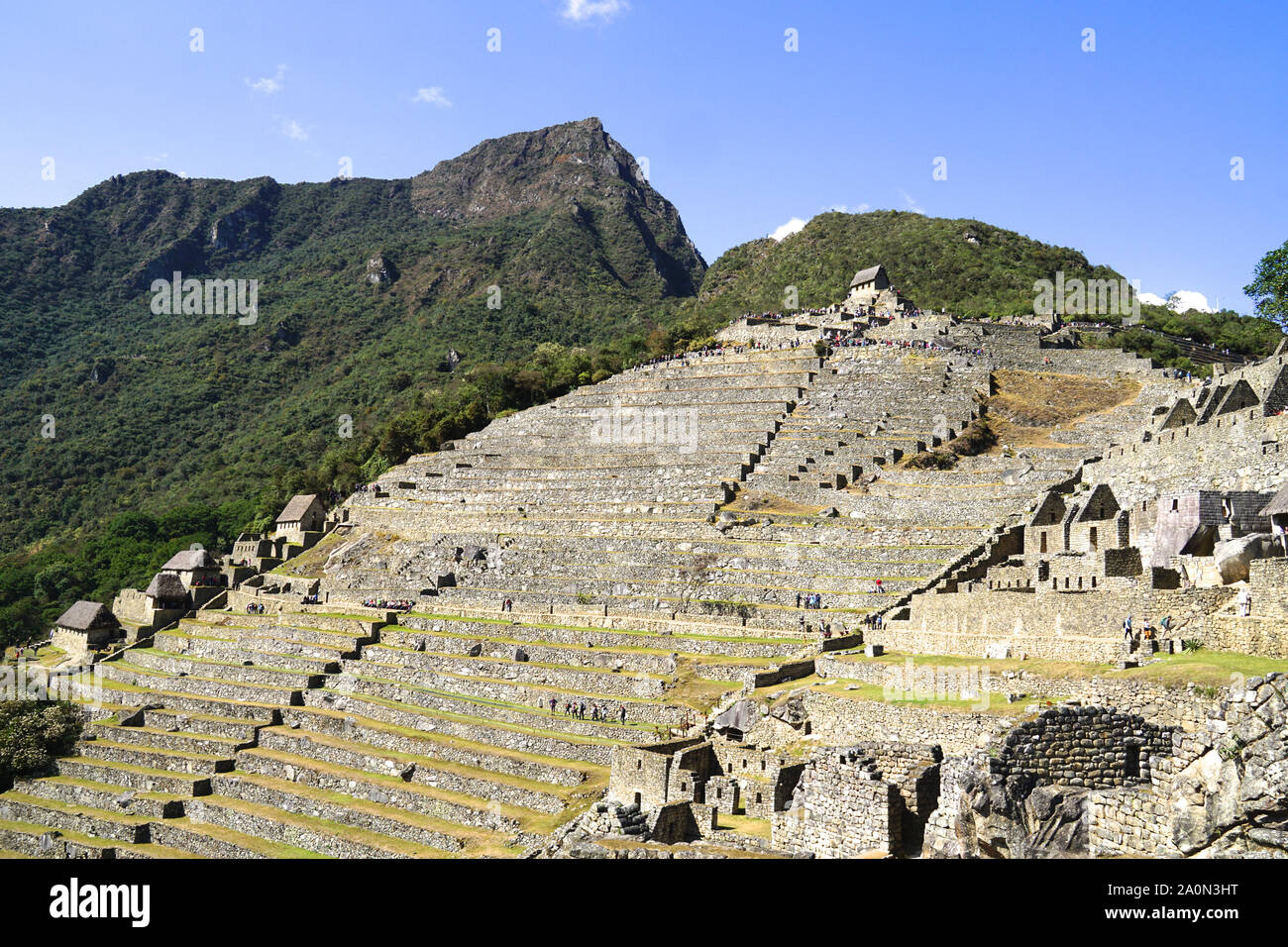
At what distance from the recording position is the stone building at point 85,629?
41.7 metres

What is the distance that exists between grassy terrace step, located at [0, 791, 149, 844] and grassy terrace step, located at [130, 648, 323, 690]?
19.8 feet

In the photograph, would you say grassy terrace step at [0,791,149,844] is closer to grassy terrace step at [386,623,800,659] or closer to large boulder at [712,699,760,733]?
grassy terrace step at [386,623,800,659]

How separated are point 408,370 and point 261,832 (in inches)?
2845

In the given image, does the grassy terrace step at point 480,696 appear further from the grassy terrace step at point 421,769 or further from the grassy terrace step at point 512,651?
the grassy terrace step at point 421,769

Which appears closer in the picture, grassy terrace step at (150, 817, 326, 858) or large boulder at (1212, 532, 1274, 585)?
large boulder at (1212, 532, 1274, 585)

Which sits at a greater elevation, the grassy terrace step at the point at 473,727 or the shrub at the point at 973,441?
the shrub at the point at 973,441

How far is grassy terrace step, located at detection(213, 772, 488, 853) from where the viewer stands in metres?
22.2

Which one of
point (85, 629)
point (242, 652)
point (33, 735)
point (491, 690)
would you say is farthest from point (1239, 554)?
point (85, 629)

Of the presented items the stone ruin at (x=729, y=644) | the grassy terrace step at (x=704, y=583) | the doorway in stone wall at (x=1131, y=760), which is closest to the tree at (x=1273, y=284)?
the stone ruin at (x=729, y=644)

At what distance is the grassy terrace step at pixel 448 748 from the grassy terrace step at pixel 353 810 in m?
1.77

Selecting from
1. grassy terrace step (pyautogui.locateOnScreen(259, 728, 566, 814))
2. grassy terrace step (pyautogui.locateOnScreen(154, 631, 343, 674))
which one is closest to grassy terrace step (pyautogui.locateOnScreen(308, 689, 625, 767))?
grassy terrace step (pyautogui.locateOnScreen(259, 728, 566, 814))

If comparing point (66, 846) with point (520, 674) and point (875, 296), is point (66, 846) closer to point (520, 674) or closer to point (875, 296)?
point (520, 674)

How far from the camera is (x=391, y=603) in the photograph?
36906 millimetres

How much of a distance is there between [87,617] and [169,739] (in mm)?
13071
